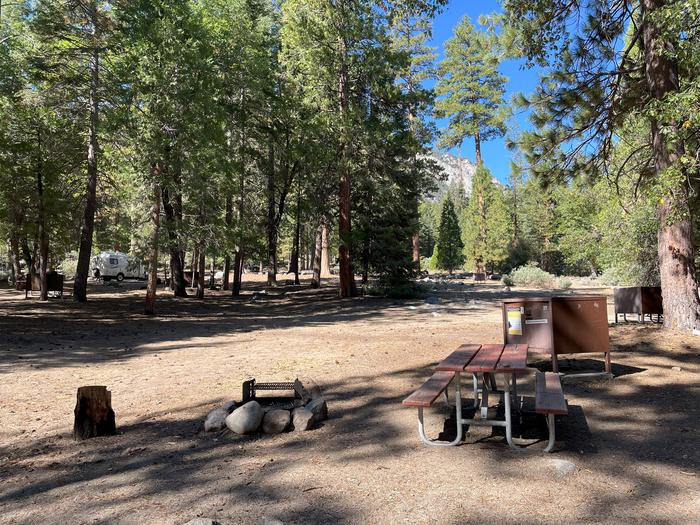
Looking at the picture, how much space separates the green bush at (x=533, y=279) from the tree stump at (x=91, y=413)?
31159 millimetres

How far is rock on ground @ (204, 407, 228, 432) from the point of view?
5.00m

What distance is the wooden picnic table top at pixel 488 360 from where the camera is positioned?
4.21 meters

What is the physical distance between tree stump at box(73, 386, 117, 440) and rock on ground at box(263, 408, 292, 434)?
164cm

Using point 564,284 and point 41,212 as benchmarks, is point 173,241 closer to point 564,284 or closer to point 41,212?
point 41,212

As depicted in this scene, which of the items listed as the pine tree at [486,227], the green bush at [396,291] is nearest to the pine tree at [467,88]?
the pine tree at [486,227]

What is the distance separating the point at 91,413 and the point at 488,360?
3956 millimetres

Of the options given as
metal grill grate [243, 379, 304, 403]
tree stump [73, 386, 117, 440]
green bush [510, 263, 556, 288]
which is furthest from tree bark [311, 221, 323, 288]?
tree stump [73, 386, 117, 440]

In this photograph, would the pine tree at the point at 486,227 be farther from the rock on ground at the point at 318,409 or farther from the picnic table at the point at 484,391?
the rock on ground at the point at 318,409

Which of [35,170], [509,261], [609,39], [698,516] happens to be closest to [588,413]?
[698,516]

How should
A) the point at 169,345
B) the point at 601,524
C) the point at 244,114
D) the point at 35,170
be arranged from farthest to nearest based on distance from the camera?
1. the point at 244,114
2. the point at 35,170
3. the point at 169,345
4. the point at 601,524

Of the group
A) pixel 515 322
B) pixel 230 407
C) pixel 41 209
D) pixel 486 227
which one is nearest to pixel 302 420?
pixel 230 407

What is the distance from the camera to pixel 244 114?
20.7 m

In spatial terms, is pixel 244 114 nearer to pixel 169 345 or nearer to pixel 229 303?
pixel 229 303

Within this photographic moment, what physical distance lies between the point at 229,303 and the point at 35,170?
9010 millimetres
